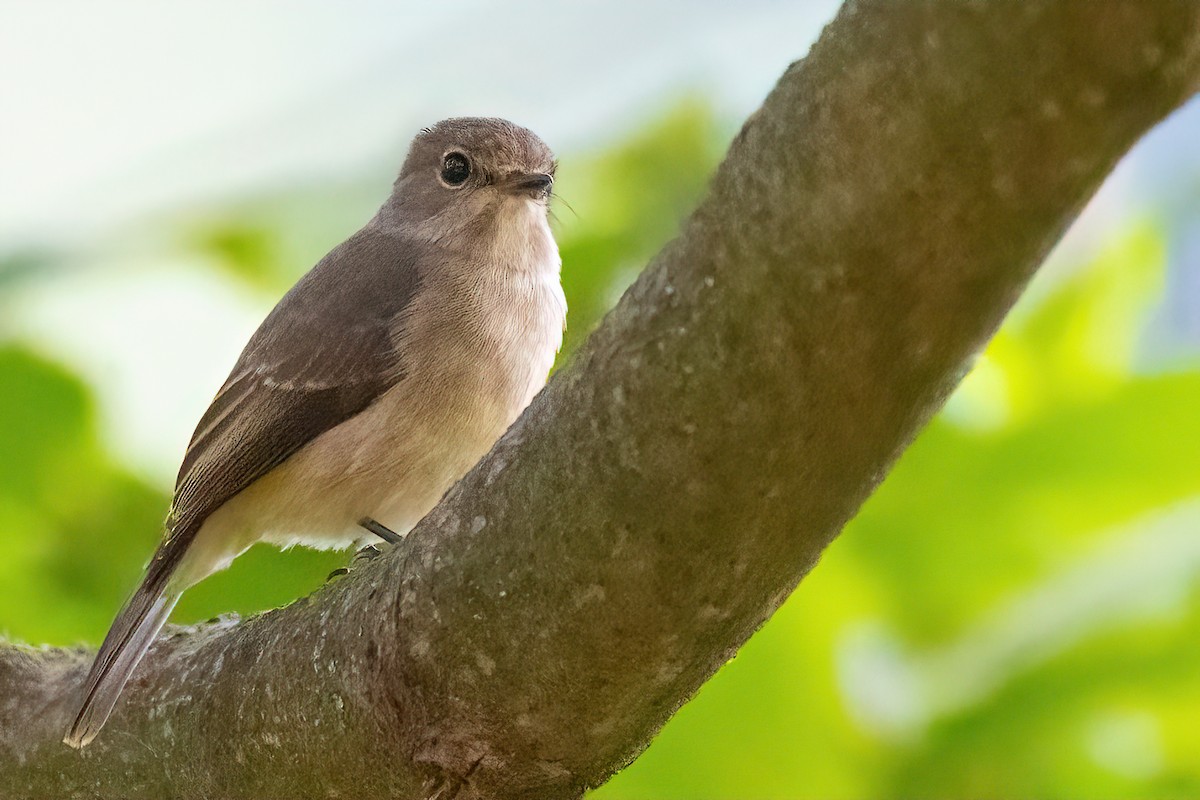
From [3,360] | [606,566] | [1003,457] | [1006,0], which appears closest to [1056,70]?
[1006,0]

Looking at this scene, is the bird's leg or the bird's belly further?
the bird's leg

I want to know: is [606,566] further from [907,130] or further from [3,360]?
[3,360]

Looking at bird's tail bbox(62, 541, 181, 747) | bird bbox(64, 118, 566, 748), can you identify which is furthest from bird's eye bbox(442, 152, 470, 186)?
bird's tail bbox(62, 541, 181, 747)

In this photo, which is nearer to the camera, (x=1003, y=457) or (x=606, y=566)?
(x=606, y=566)

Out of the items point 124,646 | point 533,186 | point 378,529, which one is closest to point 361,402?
point 378,529

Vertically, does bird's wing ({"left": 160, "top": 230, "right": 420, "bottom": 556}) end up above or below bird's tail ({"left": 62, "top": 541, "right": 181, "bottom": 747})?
above

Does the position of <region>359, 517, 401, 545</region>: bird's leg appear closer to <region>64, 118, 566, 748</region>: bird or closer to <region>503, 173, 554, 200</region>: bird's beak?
<region>64, 118, 566, 748</region>: bird

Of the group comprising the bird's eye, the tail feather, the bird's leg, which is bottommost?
the tail feather

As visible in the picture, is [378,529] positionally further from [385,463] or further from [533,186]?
[533,186]
